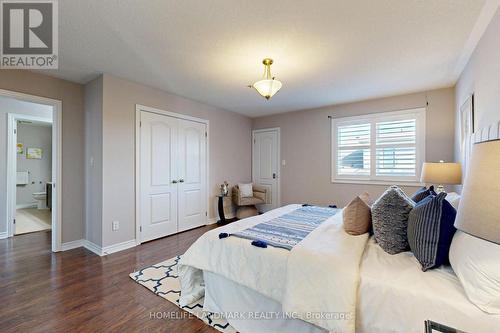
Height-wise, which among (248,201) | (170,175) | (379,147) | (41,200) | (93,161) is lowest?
(41,200)

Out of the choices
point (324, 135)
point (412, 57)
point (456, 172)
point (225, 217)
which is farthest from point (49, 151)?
point (456, 172)

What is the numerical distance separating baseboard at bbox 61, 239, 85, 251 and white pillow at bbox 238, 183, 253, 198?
2.87 meters

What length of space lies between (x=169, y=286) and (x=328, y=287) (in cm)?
168

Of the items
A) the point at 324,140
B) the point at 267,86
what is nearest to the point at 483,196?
the point at 267,86

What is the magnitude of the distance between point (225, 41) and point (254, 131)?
138 inches

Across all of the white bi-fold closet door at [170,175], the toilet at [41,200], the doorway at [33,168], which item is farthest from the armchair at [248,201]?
the toilet at [41,200]

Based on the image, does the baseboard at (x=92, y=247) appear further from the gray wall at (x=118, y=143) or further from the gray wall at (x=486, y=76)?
the gray wall at (x=486, y=76)

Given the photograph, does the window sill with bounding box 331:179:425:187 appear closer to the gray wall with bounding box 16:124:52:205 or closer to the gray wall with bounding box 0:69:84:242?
the gray wall with bounding box 0:69:84:242

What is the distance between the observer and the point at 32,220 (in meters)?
4.93

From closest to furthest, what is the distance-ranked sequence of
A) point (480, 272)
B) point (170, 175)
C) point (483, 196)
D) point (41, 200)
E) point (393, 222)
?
1. point (483, 196)
2. point (480, 272)
3. point (393, 222)
4. point (170, 175)
5. point (41, 200)

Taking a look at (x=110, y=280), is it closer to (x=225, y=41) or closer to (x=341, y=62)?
(x=225, y=41)

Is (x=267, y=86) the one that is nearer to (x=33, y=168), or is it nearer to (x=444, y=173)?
(x=444, y=173)

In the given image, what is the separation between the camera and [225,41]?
7.52 feet

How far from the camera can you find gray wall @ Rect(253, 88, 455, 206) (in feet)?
12.1
